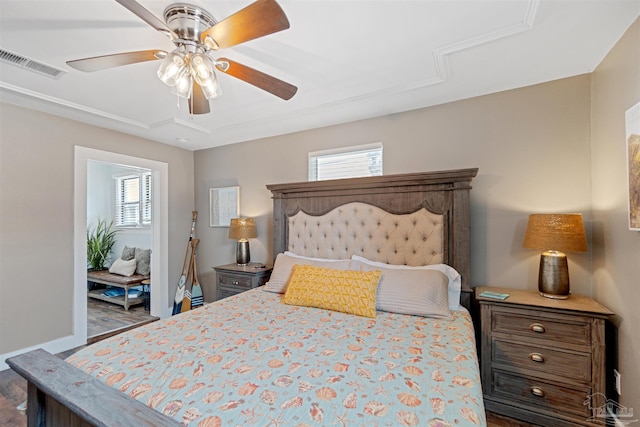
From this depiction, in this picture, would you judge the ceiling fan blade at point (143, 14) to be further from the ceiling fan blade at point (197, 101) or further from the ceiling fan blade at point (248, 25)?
the ceiling fan blade at point (197, 101)

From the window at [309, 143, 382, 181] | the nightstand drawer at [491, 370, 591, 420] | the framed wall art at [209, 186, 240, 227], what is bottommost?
the nightstand drawer at [491, 370, 591, 420]

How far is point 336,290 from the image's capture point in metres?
2.17

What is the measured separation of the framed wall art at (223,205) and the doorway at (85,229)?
2.03ft

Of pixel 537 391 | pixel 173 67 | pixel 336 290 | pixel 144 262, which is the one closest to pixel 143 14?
pixel 173 67

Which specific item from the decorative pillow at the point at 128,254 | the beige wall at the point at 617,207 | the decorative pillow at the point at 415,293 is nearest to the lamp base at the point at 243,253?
the decorative pillow at the point at 415,293

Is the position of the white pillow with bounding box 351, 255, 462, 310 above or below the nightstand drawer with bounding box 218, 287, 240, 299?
above

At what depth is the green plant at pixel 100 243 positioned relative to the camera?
5.32 m

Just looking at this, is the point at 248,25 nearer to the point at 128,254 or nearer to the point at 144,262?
the point at 144,262

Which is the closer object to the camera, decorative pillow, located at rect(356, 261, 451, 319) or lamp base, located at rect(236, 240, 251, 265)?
decorative pillow, located at rect(356, 261, 451, 319)

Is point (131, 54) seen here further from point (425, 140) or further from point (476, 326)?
point (476, 326)

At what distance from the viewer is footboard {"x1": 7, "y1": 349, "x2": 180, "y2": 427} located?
94cm

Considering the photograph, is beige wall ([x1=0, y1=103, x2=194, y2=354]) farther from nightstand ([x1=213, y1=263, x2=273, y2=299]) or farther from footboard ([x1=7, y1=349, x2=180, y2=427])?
footboard ([x1=7, y1=349, x2=180, y2=427])

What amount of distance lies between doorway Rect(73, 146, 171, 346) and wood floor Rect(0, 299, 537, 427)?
10.8 inches

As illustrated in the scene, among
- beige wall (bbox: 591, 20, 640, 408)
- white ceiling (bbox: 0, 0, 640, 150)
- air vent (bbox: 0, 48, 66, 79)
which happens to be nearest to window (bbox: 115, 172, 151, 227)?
white ceiling (bbox: 0, 0, 640, 150)
